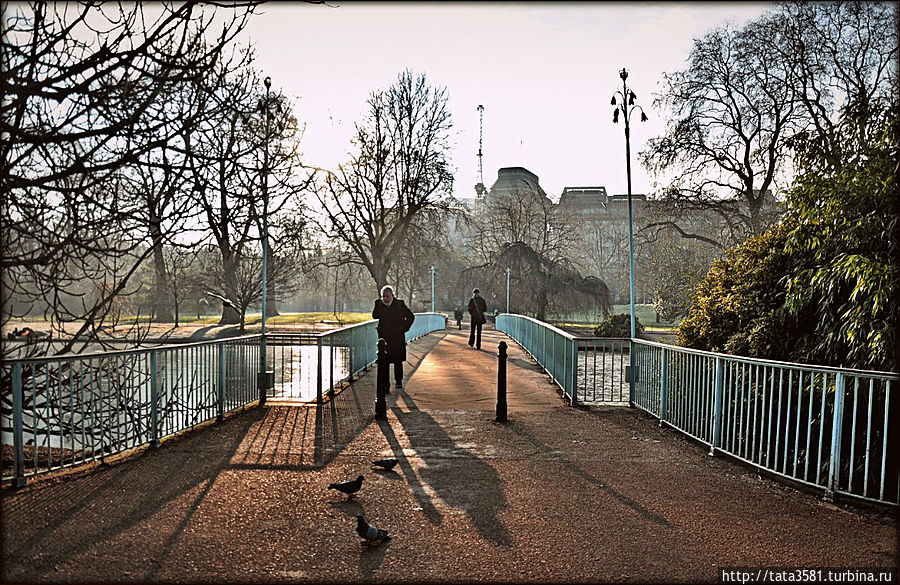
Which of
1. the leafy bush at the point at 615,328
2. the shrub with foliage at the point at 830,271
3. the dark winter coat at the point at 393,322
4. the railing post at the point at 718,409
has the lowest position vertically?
the leafy bush at the point at 615,328

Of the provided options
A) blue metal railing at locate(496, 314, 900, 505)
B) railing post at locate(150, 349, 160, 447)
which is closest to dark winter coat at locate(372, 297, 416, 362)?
blue metal railing at locate(496, 314, 900, 505)

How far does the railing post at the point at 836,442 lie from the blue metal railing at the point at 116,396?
6.39 meters

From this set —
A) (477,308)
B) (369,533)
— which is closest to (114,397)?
(369,533)

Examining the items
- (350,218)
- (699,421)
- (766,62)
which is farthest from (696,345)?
(350,218)

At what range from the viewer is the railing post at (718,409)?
7.84 m

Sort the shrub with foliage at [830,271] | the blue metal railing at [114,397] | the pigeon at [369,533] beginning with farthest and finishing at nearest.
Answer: the shrub with foliage at [830,271]
the blue metal railing at [114,397]
the pigeon at [369,533]

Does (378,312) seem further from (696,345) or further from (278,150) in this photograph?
(696,345)

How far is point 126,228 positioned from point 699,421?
652cm

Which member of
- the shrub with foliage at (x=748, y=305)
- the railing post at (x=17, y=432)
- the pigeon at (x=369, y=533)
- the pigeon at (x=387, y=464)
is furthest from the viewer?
the shrub with foliage at (x=748, y=305)

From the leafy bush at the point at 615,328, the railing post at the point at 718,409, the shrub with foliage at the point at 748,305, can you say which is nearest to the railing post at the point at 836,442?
the railing post at the point at 718,409

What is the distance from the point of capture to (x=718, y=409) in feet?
25.9

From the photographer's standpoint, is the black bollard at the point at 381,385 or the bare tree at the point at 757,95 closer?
the black bollard at the point at 381,385

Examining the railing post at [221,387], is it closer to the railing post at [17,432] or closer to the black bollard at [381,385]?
the black bollard at [381,385]

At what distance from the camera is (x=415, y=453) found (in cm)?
802
